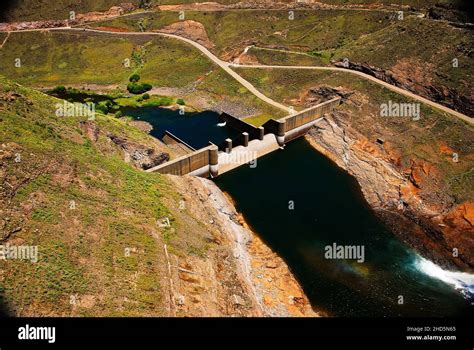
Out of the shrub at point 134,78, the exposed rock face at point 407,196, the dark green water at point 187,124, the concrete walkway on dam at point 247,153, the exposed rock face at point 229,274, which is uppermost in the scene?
the shrub at point 134,78

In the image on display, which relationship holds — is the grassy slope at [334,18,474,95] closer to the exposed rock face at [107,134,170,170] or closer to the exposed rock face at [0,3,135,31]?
the exposed rock face at [107,134,170,170]

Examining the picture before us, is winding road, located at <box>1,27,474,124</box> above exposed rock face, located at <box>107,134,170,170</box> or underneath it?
above

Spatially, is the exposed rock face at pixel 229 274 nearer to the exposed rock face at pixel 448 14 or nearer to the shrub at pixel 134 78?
the shrub at pixel 134 78

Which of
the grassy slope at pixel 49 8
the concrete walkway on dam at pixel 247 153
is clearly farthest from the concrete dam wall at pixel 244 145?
the grassy slope at pixel 49 8

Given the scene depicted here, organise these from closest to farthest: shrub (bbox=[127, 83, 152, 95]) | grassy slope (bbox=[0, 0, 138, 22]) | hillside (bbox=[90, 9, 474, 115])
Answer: hillside (bbox=[90, 9, 474, 115]) → shrub (bbox=[127, 83, 152, 95]) → grassy slope (bbox=[0, 0, 138, 22])

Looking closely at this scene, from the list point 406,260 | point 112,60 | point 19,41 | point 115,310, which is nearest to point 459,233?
point 406,260

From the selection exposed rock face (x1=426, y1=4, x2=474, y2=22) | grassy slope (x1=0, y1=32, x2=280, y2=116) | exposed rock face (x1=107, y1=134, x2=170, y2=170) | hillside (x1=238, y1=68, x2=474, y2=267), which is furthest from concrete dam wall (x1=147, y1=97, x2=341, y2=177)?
exposed rock face (x1=426, y1=4, x2=474, y2=22)
